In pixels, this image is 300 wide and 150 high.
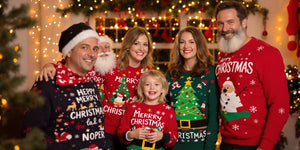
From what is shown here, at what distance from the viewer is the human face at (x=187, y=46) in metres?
2.48

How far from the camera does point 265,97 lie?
211 centimetres

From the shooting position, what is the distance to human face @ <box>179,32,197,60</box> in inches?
97.7

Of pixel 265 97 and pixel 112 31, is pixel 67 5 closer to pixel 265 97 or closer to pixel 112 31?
pixel 112 31

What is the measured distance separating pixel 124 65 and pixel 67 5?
2482mm

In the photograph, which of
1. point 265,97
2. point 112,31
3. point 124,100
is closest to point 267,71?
point 265,97

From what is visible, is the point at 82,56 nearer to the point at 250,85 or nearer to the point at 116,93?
the point at 116,93

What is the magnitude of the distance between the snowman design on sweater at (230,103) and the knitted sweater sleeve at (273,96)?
7.3 inches

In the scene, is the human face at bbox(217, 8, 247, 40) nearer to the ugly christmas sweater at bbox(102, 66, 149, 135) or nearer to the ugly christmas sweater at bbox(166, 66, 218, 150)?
the ugly christmas sweater at bbox(166, 66, 218, 150)

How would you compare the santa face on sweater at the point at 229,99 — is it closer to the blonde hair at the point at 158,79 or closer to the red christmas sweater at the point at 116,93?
the blonde hair at the point at 158,79

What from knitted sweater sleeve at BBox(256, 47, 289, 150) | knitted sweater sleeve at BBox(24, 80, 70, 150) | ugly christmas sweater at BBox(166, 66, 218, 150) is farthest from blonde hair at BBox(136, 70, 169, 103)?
knitted sweater sleeve at BBox(24, 80, 70, 150)

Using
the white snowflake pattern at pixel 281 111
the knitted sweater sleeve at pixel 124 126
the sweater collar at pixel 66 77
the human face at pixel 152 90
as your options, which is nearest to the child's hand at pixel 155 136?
the knitted sweater sleeve at pixel 124 126

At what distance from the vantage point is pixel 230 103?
2160 mm

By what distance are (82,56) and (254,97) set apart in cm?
136

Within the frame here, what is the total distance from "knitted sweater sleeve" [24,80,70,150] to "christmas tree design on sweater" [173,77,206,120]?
3.58 ft
